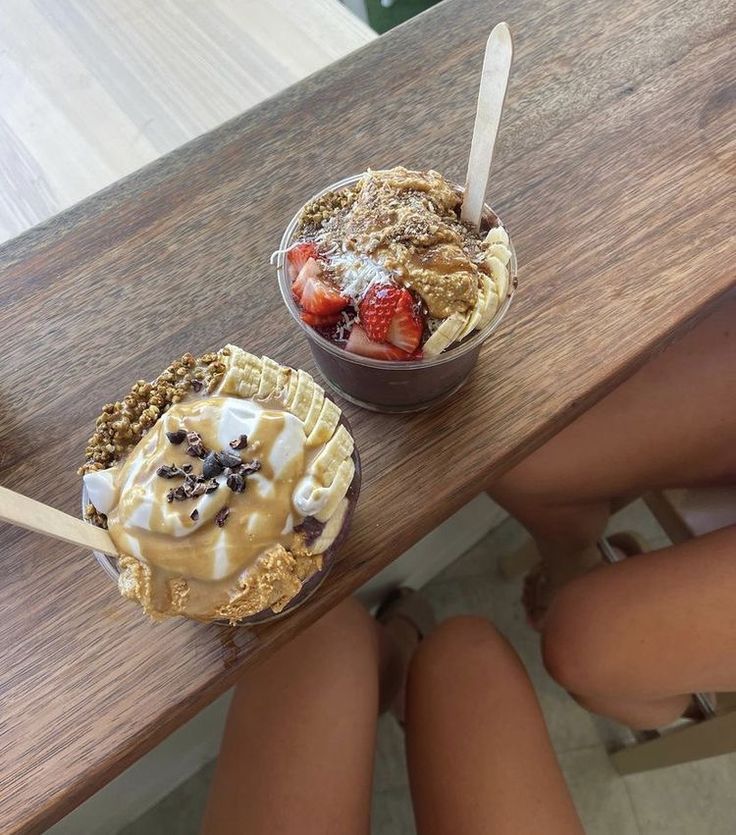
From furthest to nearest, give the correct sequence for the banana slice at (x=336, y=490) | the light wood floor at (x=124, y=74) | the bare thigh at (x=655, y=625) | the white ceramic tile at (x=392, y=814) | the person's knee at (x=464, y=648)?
the white ceramic tile at (x=392, y=814) → the person's knee at (x=464, y=648) → the light wood floor at (x=124, y=74) → the bare thigh at (x=655, y=625) → the banana slice at (x=336, y=490)

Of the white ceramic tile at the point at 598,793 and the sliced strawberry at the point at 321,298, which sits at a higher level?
the sliced strawberry at the point at 321,298

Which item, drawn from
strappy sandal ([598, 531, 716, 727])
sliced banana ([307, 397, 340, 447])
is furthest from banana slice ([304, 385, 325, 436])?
strappy sandal ([598, 531, 716, 727])

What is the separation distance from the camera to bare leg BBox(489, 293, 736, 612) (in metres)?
0.99

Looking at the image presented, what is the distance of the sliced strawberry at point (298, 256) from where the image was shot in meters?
0.71

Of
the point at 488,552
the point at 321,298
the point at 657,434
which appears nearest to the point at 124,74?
the point at 321,298

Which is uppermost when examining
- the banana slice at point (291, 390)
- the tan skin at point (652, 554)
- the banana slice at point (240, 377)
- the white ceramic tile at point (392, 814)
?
the banana slice at point (240, 377)

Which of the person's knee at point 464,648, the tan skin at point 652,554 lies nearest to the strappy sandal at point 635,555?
the tan skin at point 652,554

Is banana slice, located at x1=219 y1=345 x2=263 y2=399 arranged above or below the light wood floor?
below

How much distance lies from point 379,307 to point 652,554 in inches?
22.9

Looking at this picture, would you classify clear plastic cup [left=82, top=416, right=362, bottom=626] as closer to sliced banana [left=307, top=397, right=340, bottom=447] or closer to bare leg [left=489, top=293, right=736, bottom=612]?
sliced banana [left=307, top=397, right=340, bottom=447]

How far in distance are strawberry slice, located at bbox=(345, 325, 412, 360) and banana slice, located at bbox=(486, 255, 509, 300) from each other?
0.11 meters

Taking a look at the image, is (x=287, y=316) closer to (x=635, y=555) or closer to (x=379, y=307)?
(x=379, y=307)

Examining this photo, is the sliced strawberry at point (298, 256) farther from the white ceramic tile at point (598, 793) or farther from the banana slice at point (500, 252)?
the white ceramic tile at point (598, 793)

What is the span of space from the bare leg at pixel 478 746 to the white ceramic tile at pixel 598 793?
522mm
